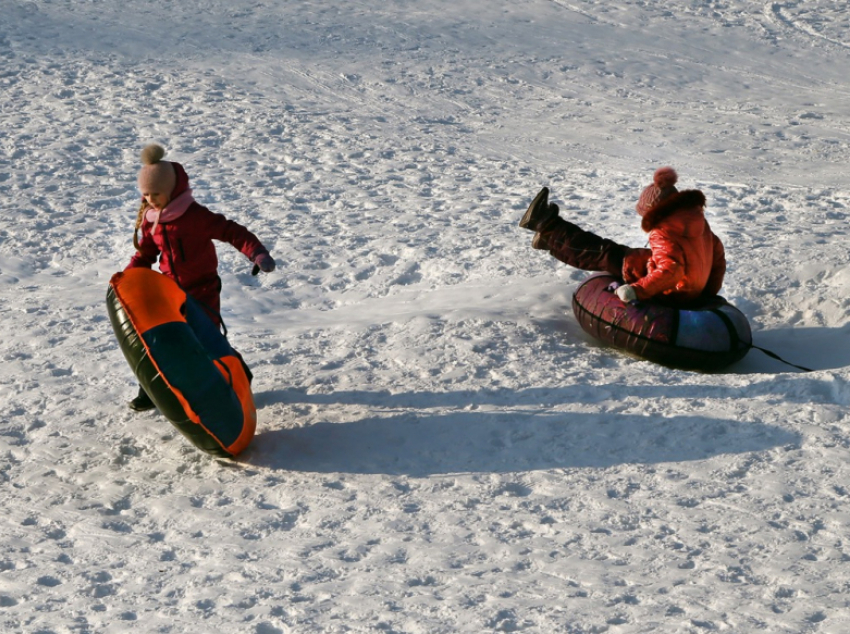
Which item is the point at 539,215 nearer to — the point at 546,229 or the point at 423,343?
the point at 546,229

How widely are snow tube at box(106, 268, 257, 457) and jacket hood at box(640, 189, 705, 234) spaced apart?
8.26ft

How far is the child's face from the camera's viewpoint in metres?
5.17

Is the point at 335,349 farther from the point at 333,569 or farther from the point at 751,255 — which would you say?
the point at 751,255

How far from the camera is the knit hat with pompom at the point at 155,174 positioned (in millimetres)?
5113

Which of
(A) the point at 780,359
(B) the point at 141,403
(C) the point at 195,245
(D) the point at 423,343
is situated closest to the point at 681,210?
(A) the point at 780,359

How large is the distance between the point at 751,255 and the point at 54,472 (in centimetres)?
490

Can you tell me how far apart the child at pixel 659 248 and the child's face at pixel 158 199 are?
219cm

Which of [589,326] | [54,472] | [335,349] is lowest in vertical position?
[54,472]

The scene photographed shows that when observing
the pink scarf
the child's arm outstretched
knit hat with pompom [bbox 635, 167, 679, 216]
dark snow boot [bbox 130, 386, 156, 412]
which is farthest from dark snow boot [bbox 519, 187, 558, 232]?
dark snow boot [bbox 130, 386, 156, 412]

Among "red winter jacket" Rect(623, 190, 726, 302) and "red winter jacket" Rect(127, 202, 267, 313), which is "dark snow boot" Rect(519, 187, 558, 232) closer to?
"red winter jacket" Rect(623, 190, 726, 302)

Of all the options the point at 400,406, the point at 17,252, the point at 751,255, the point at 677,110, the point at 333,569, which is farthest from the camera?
the point at 677,110

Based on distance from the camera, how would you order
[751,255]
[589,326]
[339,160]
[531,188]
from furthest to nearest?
1. [339,160]
2. [531,188]
3. [751,255]
4. [589,326]

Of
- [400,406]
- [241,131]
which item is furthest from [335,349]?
[241,131]

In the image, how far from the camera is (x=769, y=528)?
4410mm
